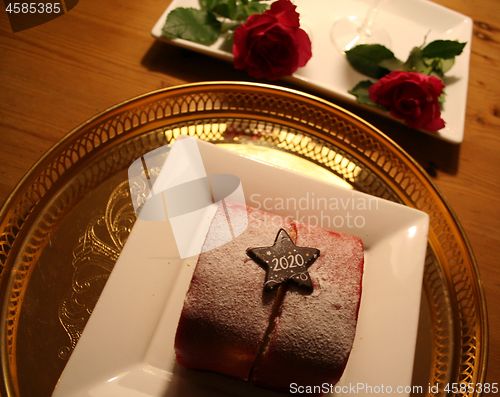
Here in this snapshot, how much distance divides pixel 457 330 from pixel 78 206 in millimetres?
770

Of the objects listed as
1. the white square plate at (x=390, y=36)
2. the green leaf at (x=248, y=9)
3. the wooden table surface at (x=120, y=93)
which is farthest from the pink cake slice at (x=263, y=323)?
the green leaf at (x=248, y=9)

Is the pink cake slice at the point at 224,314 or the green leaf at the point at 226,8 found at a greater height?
the green leaf at the point at 226,8

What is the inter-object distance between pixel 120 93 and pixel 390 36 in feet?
2.60

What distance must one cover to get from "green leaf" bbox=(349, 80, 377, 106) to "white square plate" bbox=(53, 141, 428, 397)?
33 cm

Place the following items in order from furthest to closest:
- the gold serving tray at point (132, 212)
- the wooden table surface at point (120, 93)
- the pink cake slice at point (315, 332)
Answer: the wooden table surface at point (120, 93) < the gold serving tray at point (132, 212) < the pink cake slice at point (315, 332)

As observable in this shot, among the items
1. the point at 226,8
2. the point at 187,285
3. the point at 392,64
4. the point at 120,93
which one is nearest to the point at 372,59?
the point at 392,64

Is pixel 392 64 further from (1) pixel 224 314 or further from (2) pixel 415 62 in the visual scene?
(1) pixel 224 314

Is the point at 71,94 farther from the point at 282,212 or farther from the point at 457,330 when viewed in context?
the point at 457,330

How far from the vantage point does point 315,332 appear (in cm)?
73

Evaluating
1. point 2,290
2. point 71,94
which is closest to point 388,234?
point 2,290

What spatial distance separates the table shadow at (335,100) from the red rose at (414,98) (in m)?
0.07

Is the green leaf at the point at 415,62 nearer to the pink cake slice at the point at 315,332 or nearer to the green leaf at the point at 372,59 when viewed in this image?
the green leaf at the point at 372,59

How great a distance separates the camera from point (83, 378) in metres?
0.73

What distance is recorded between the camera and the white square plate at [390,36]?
1.20m
